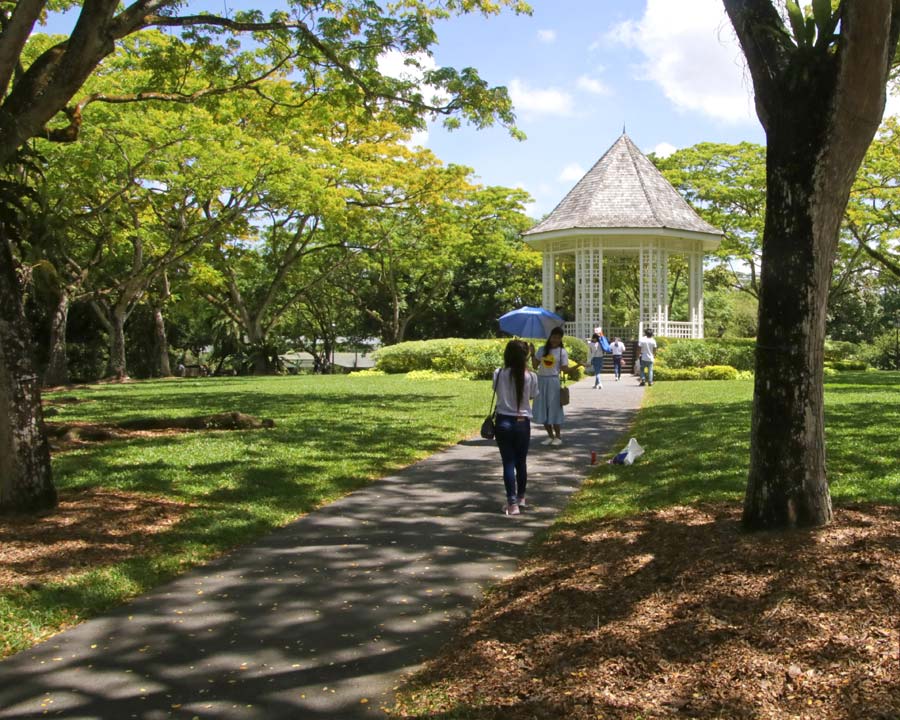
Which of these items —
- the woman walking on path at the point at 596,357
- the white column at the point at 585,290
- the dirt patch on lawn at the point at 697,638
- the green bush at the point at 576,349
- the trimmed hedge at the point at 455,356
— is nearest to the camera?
the dirt patch on lawn at the point at 697,638

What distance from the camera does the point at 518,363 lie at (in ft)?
25.4

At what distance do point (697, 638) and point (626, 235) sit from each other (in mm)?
27901

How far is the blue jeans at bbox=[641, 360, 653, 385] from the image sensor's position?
24086 millimetres

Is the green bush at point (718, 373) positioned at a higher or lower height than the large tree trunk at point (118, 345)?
lower

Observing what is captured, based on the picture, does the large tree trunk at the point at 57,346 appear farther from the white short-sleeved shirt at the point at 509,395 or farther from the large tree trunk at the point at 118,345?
the white short-sleeved shirt at the point at 509,395

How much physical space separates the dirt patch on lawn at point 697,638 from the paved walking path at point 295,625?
1.19 ft

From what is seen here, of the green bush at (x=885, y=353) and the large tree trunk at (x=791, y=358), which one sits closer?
the large tree trunk at (x=791, y=358)

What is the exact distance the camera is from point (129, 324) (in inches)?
1726

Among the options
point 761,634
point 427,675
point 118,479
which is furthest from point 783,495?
point 118,479

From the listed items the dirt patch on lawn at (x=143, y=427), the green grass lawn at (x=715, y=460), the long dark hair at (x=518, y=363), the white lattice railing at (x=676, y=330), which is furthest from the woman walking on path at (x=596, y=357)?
the long dark hair at (x=518, y=363)

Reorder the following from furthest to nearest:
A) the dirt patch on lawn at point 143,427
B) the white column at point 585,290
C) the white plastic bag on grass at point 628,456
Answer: the white column at point 585,290 < the dirt patch on lawn at point 143,427 < the white plastic bag on grass at point 628,456

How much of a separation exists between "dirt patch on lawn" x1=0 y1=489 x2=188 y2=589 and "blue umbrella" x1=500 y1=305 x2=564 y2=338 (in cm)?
1379

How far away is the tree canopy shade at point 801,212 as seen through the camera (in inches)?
200

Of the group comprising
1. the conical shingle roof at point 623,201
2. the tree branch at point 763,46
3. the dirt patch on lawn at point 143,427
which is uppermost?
the conical shingle roof at point 623,201
